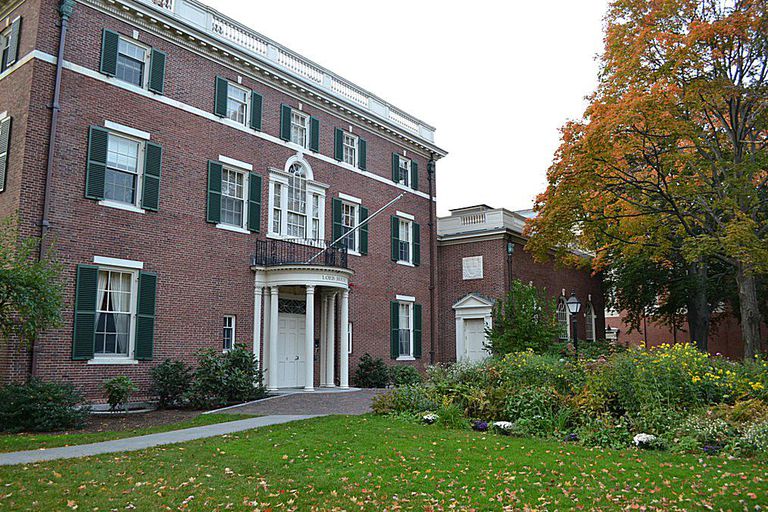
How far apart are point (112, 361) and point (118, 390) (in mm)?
1250

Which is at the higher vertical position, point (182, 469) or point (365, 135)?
point (365, 135)

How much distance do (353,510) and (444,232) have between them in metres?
23.5

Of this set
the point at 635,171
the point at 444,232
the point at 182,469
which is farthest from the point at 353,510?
the point at 444,232

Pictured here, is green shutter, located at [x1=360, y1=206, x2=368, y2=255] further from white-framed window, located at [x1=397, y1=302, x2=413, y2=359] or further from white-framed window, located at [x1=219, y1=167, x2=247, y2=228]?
white-framed window, located at [x1=219, y1=167, x2=247, y2=228]

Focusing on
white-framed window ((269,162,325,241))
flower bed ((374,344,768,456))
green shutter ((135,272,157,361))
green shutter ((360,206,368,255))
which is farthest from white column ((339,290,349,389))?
flower bed ((374,344,768,456))

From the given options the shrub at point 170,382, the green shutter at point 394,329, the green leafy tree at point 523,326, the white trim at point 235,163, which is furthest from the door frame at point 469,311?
the shrub at point 170,382

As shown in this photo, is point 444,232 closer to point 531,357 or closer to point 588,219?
point 588,219

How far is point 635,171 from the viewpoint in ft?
62.6

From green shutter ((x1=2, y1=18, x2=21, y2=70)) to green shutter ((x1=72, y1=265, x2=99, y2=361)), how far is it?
5.47 metres

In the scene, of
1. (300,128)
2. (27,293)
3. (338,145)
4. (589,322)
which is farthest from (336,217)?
(589,322)

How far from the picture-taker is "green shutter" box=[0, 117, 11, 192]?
1492cm

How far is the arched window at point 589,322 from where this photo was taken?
117 feet

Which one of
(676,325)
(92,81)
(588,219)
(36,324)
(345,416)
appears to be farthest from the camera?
(676,325)

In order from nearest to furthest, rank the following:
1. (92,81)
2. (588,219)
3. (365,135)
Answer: (92,81)
(588,219)
(365,135)
